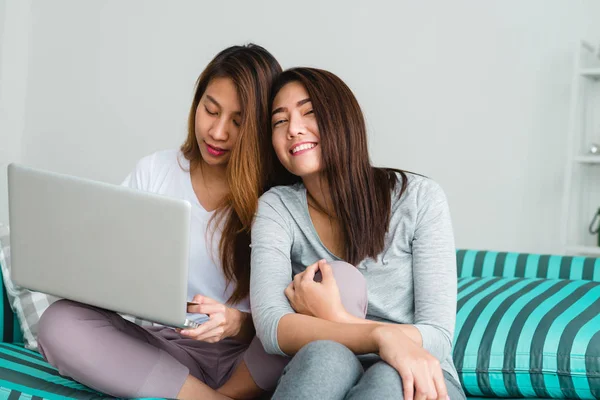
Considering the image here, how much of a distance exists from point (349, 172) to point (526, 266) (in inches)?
36.9

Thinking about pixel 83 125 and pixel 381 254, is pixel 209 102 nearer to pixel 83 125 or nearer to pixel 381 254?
pixel 381 254

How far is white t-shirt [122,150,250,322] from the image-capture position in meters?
1.61

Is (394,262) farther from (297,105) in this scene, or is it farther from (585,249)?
(585,249)

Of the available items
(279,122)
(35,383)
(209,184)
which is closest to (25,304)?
(35,383)

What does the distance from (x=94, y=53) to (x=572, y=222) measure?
→ 7.87 ft

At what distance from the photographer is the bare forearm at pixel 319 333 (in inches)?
47.3

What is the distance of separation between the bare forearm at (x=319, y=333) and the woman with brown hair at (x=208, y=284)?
0.50 ft

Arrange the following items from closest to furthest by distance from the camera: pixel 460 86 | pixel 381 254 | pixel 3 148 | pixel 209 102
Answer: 1. pixel 381 254
2. pixel 209 102
3. pixel 460 86
4. pixel 3 148

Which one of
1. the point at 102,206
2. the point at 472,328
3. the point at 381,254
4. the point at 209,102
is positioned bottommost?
the point at 472,328

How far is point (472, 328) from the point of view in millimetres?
1668

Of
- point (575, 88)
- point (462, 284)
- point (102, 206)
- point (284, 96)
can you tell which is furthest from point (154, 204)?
point (575, 88)

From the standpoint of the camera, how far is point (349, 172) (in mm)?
1445

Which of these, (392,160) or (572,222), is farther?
(392,160)

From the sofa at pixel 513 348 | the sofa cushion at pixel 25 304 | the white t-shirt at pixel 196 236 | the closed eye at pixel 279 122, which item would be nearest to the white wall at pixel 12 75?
the sofa cushion at pixel 25 304
